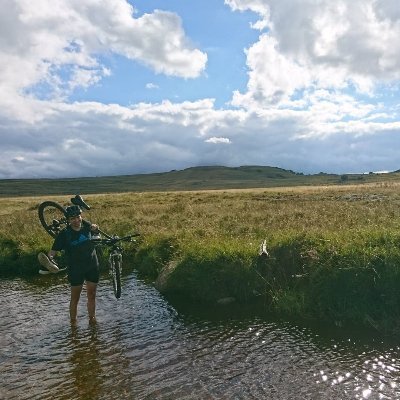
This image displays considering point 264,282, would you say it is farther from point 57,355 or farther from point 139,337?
point 57,355

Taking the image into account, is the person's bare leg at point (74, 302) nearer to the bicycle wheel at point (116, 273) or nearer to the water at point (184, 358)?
the water at point (184, 358)

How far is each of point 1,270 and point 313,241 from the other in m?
14.4

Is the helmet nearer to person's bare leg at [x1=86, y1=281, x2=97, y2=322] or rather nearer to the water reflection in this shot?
person's bare leg at [x1=86, y1=281, x2=97, y2=322]

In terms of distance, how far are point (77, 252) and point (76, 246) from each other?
175 mm

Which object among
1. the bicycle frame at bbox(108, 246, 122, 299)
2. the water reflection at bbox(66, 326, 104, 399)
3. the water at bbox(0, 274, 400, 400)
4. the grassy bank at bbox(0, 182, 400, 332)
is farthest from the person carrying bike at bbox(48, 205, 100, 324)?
the grassy bank at bbox(0, 182, 400, 332)

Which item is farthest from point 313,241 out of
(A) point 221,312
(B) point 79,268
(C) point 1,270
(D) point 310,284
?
(C) point 1,270

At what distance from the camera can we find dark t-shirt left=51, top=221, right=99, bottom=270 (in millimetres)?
12477

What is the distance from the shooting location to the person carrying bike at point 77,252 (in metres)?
12.4

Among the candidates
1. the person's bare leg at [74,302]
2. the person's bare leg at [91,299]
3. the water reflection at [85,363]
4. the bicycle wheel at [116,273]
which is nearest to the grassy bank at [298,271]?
the bicycle wheel at [116,273]

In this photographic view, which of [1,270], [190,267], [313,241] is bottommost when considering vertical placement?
[1,270]

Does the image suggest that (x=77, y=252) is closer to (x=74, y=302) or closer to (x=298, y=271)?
(x=74, y=302)

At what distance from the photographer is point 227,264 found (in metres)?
14.3

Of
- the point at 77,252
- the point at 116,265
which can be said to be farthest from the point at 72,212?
the point at 116,265

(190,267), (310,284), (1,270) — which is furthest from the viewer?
(1,270)
